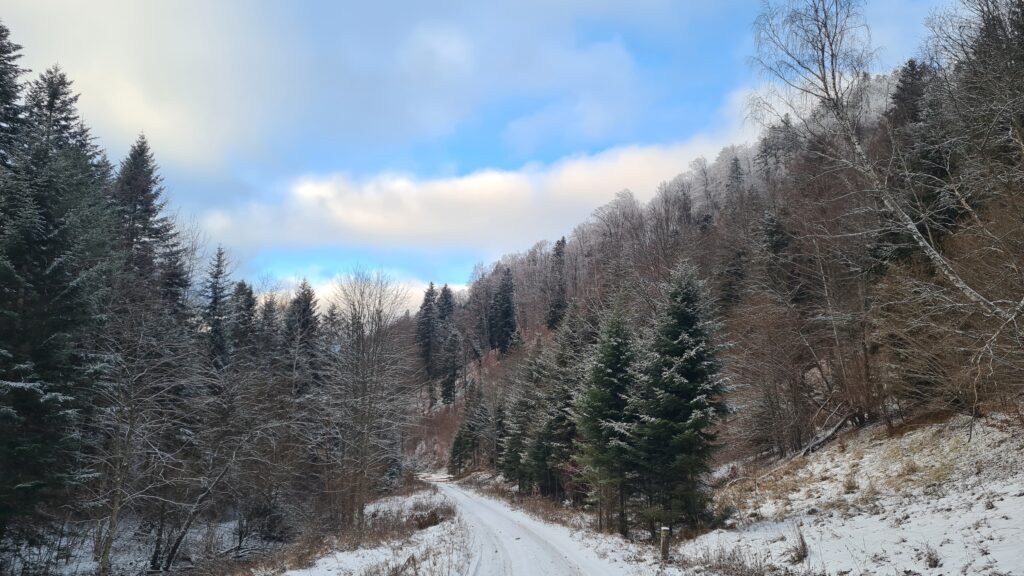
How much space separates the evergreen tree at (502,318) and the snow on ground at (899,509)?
70433 millimetres

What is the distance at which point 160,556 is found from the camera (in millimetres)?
17922

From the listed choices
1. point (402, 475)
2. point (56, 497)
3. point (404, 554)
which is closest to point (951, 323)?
point (404, 554)

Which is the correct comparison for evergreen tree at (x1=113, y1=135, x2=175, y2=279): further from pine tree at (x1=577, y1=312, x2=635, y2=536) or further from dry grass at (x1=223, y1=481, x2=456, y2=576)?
pine tree at (x1=577, y1=312, x2=635, y2=536)

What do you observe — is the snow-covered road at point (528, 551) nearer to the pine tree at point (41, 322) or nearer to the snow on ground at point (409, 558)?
the snow on ground at point (409, 558)

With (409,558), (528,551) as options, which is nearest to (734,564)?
(528,551)

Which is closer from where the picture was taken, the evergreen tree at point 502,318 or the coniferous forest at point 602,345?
the coniferous forest at point 602,345

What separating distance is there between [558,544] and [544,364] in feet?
57.7

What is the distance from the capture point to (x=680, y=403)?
14.3 metres

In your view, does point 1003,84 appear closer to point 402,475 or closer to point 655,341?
point 655,341

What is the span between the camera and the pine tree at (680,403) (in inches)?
545

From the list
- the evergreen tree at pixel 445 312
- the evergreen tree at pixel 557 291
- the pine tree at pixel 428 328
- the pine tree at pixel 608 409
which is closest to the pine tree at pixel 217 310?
the pine tree at pixel 608 409

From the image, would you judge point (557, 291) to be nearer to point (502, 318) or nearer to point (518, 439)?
point (502, 318)

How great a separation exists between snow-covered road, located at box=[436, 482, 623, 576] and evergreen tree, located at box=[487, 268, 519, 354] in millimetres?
65855

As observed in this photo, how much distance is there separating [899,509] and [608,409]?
32.1 ft
